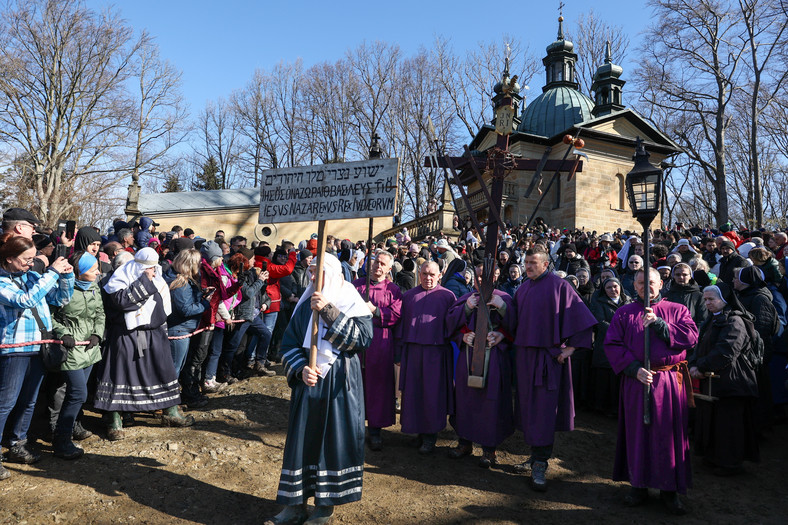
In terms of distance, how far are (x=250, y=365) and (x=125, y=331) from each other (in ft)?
10.2

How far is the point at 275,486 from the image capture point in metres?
4.45

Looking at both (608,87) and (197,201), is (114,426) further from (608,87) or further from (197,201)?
(608,87)

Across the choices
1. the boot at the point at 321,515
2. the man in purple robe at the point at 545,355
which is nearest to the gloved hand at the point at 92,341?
the boot at the point at 321,515

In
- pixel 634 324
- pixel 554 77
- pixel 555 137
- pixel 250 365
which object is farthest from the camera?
pixel 554 77

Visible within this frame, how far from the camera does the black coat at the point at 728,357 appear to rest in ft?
15.9

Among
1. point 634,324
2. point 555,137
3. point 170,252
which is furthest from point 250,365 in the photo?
point 555,137

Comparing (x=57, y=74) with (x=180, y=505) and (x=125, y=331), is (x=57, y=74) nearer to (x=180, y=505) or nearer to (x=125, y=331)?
(x=125, y=331)

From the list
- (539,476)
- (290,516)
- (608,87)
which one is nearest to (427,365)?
(539,476)

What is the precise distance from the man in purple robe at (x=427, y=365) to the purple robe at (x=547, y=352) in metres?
0.77

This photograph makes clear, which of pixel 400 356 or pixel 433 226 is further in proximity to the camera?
pixel 433 226

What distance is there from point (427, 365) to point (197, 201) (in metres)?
23.2

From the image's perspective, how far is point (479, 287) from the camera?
5141 mm

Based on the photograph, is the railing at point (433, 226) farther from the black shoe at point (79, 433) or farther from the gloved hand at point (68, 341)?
the gloved hand at point (68, 341)

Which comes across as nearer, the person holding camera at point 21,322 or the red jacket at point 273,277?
the person holding camera at point 21,322
